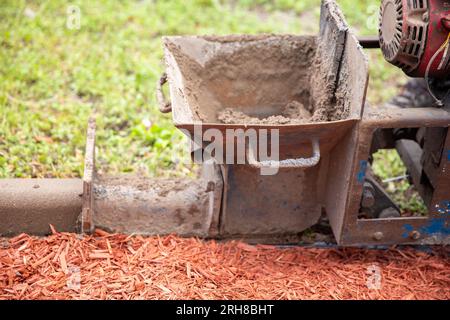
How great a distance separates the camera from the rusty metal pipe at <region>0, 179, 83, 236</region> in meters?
3.29

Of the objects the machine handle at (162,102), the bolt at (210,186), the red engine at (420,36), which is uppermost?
the red engine at (420,36)

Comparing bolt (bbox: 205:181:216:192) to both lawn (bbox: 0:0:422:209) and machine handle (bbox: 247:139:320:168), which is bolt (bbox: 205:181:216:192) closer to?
machine handle (bbox: 247:139:320:168)

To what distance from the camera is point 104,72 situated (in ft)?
17.4

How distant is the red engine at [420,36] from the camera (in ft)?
9.22

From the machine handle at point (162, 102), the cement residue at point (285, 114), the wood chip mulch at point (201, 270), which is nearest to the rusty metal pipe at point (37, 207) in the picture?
the wood chip mulch at point (201, 270)

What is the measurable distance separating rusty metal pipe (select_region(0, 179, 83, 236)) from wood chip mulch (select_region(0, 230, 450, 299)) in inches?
3.3

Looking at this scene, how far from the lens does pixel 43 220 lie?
3.35m

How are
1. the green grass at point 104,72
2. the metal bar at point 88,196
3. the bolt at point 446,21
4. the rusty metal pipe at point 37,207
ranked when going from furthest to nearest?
the green grass at point 104,72 → the rusty metal pipe at point 37,207 → the metal bar at point 88,196 → the bolt at point 446,21

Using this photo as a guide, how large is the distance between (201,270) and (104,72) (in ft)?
9.00

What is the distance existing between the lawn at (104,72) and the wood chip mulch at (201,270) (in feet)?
3.58

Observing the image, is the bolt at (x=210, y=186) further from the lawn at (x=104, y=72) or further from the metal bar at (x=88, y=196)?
the lawn at (x=104, y=72)
